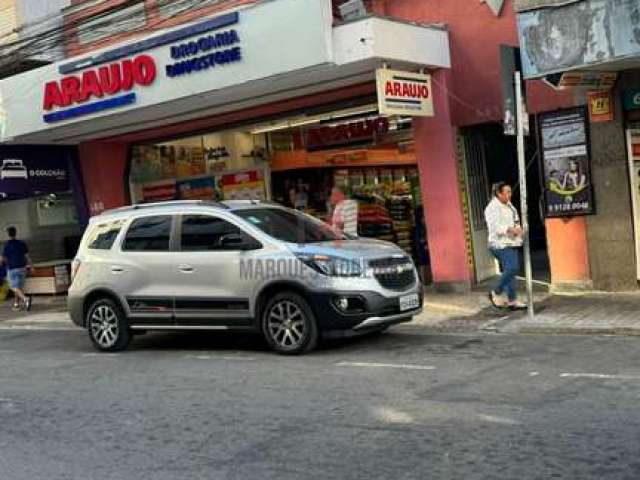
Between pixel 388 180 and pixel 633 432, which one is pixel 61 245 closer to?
pixel 388 180

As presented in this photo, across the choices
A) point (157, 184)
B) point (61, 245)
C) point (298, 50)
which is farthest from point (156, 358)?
point (61, 245)

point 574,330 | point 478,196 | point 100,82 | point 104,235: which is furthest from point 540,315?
point 100,82

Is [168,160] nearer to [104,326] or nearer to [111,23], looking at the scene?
[111,23]

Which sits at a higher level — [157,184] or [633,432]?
[157,184]

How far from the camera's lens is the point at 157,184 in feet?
63.5

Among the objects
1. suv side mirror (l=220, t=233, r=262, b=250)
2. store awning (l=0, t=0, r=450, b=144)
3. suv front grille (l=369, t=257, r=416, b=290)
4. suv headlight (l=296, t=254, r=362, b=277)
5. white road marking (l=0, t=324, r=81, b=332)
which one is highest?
store awning (l=0, t=0, r=450, b=144)

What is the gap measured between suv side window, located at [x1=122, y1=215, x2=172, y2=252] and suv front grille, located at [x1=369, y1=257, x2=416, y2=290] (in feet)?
8.73

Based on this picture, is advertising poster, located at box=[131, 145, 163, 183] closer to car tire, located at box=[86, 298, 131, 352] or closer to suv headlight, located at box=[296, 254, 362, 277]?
car tire, located at box=[86, 298, 131, 352]

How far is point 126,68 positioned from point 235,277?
6565 mm

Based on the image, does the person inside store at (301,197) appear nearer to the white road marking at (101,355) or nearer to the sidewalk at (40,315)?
the sidewalk at (40,315)

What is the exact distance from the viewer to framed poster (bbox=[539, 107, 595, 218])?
12.4 m

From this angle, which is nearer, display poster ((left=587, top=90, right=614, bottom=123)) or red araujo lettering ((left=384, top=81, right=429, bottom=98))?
display poster ((left=587, top=90, right=614, bottom=123))

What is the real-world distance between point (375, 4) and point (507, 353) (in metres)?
7.40

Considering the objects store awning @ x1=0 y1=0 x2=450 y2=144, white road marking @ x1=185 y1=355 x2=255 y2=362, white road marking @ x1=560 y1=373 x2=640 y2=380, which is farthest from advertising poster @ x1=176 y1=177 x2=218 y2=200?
white road marking @ x1=560 y1=373 x2=640 y2=380
